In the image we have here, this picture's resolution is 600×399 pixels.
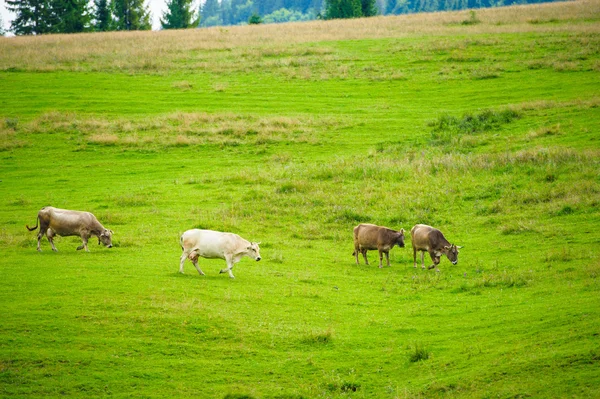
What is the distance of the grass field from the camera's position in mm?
15023

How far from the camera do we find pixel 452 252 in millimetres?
23719

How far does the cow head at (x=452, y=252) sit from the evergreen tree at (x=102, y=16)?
90.9 m

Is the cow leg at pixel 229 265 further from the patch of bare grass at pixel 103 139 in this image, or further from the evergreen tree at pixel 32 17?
the evergreen tree at pixel 32 17

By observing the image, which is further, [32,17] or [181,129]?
[32,17]

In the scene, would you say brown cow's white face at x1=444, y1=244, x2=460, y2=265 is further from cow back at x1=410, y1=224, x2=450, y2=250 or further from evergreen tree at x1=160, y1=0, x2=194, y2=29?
evergreen tree at x1=160, y1=0, x2=194, y2=29

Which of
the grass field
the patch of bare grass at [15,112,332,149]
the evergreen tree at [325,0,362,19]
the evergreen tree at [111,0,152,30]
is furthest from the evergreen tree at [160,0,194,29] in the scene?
the patch of bare grass at [15,112,332,149]

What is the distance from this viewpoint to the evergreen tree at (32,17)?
320ft

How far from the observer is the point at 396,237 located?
81.3 feet

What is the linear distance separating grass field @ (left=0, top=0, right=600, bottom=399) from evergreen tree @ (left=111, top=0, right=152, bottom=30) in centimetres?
3674

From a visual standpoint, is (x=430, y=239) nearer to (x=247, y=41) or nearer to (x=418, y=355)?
(x=418, y=355)

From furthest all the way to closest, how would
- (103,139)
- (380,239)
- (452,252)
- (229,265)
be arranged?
(103,139) → (380,239) → (452,252) → (229,265)

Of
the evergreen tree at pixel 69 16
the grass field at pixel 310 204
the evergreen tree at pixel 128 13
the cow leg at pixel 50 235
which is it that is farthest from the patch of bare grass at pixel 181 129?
the evergreen tree at pixel 128 13

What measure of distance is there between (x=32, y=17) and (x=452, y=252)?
Answer: 91.8 m

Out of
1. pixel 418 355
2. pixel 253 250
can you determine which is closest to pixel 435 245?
pixel 253 250
